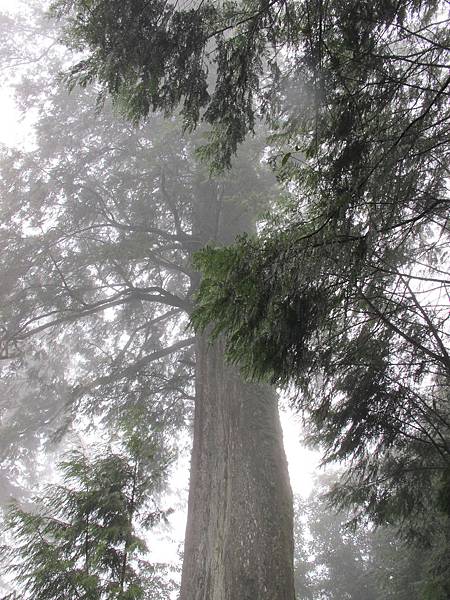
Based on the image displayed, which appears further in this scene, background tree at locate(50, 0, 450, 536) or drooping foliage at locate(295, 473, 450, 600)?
drooping foliage at locate(295, 473, 450, 600)

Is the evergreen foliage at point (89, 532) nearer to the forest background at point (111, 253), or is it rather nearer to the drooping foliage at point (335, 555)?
the forest background at point (111, 253)

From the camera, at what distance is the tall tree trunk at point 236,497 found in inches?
183

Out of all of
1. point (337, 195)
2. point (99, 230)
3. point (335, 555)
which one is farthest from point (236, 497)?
point (335, 555)

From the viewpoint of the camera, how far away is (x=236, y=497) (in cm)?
521

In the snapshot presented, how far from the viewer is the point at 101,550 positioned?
357 cm

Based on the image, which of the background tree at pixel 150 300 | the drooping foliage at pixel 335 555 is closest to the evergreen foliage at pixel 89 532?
the background tree at pixel 150 300

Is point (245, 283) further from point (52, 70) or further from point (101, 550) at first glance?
point (52, 70)

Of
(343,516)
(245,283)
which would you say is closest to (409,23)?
(245,283)

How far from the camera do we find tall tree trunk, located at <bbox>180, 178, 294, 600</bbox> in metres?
4.64

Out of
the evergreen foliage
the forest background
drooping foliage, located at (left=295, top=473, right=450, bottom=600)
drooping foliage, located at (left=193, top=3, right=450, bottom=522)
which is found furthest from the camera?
drooping foliage, located at (left=295, top=473, right=450, bottom=600)

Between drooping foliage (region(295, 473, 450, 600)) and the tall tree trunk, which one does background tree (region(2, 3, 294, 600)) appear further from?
→ drooping foliage (region(295, 473, 450, 600))

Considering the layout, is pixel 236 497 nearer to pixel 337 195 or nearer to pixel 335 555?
pixel 337 195

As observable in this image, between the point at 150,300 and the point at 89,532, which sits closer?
the point at 89,532

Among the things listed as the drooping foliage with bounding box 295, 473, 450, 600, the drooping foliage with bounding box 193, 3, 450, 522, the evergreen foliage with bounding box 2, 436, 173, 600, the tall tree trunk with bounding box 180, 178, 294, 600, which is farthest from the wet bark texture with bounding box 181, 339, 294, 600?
the drooping foliage with bounding box 295, 473, 450, 600
